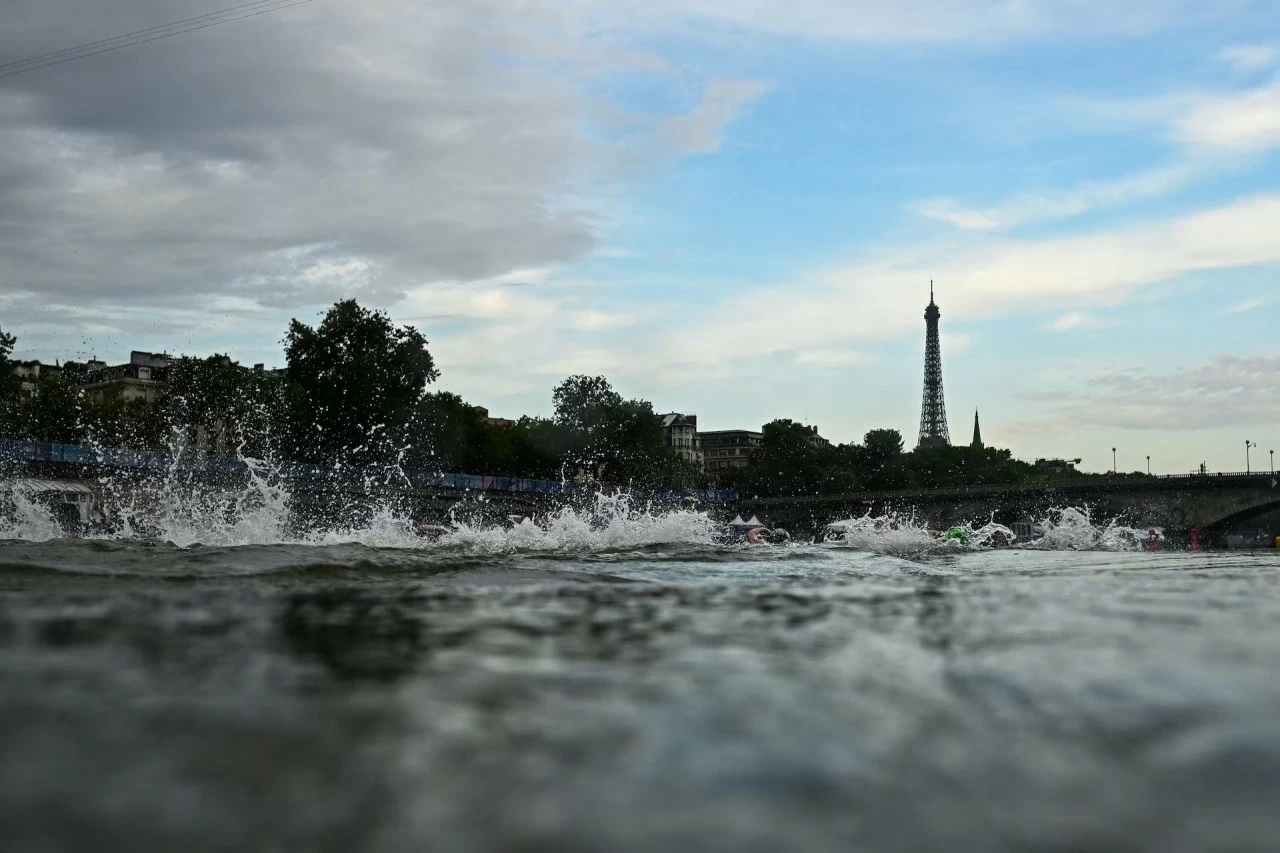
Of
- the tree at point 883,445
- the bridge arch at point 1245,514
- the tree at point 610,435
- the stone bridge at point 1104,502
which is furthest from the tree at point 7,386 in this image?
the tree at point 883,445

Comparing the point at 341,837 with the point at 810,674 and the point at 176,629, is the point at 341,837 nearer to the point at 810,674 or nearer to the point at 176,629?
the point at 810,674

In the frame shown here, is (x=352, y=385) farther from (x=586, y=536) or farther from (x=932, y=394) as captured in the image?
(x=932, y=394)

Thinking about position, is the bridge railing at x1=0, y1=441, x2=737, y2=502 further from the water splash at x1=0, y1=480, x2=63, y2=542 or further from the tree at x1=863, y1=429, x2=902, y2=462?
the tree at x1=863, y1=429, x2=902, y2=462

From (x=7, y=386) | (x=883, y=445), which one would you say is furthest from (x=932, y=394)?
(x=7, y=386)

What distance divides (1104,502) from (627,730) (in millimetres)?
92420

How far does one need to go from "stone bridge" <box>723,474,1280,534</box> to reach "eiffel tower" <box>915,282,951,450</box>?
61490mm

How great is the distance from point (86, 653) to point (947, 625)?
322 centimetres

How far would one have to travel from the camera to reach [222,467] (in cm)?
5744

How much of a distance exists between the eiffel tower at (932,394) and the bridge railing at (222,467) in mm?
79781

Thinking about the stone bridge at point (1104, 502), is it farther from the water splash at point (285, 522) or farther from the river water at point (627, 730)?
the river water at point (627, 730)

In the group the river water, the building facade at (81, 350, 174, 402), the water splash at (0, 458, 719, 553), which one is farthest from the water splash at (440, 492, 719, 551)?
the building facade at (81, 350, 174, 402)

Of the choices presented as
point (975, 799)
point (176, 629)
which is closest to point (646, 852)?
point (975, 799)

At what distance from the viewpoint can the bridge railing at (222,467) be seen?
175 feet

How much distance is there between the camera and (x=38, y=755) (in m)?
2.18
